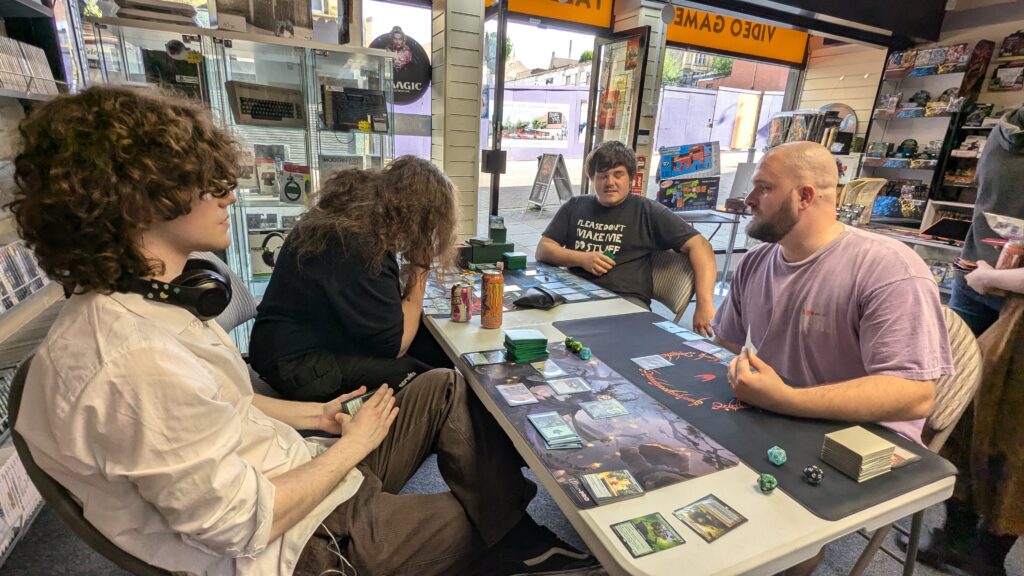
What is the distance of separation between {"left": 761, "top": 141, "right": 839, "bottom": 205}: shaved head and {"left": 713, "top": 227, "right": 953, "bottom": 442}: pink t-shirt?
15 centimetres

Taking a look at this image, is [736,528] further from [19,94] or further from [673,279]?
[19,94]

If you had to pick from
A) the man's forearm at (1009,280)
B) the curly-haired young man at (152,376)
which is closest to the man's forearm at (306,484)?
the curly-haired young man at (152,376)

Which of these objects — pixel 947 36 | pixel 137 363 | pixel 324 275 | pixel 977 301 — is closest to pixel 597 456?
pixel 137 363

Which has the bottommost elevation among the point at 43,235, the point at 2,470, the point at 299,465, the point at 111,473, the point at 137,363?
the point at 2,470

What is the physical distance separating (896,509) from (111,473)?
1326 millimetres

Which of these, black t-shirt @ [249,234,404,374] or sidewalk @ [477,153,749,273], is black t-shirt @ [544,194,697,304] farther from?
sidewalk @ [477,153,749,273]

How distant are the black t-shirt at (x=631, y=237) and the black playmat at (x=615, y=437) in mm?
1262

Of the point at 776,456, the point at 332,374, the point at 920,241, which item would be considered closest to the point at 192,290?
the point at 332,374

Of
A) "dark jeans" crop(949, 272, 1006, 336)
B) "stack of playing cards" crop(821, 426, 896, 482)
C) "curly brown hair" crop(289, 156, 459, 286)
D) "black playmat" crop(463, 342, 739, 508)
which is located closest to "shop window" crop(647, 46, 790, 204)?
"dark jeans" crop(949, 272, 1006, 336)

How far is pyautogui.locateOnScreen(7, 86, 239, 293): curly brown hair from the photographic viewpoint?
2.42ft

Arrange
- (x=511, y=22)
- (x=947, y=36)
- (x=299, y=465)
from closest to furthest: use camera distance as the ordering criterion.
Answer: (x=299, y=465), (x=511, y=22), (x=947, y=36)

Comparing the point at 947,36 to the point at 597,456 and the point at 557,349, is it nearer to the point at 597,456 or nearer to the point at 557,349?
the point at 557,349

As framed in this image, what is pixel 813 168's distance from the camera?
1.43 metres

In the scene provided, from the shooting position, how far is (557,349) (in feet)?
4.94
